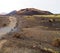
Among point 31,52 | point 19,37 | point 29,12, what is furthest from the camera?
point 29,12

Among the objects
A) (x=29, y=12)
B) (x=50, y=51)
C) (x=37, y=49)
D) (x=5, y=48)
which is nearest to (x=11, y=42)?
(x=5, y=48)

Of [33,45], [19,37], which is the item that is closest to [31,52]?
[33,45]

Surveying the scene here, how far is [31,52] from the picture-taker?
21.0 meters

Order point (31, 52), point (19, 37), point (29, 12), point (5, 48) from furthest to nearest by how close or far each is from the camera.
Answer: point (29, 12)
point (19, 37)
point (5, 48)
point (31, 52)

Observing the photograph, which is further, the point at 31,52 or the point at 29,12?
the point at 29,12

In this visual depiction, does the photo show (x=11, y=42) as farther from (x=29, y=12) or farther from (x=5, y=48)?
(x=29, y=12)

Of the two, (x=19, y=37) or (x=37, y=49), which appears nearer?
(x=37, y=49)

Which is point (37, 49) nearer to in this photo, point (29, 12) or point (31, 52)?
point (31, 52)

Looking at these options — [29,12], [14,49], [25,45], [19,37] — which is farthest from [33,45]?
[29,12]

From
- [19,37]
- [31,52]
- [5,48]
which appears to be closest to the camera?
[31,52]

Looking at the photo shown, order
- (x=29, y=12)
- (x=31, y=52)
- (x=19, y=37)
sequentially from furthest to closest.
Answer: (x=29, y=12) < (x=19, y=37) < (x=31, y=52)

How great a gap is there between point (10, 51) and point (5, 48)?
1.40 metres

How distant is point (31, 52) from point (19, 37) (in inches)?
357

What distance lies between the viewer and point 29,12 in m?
118
